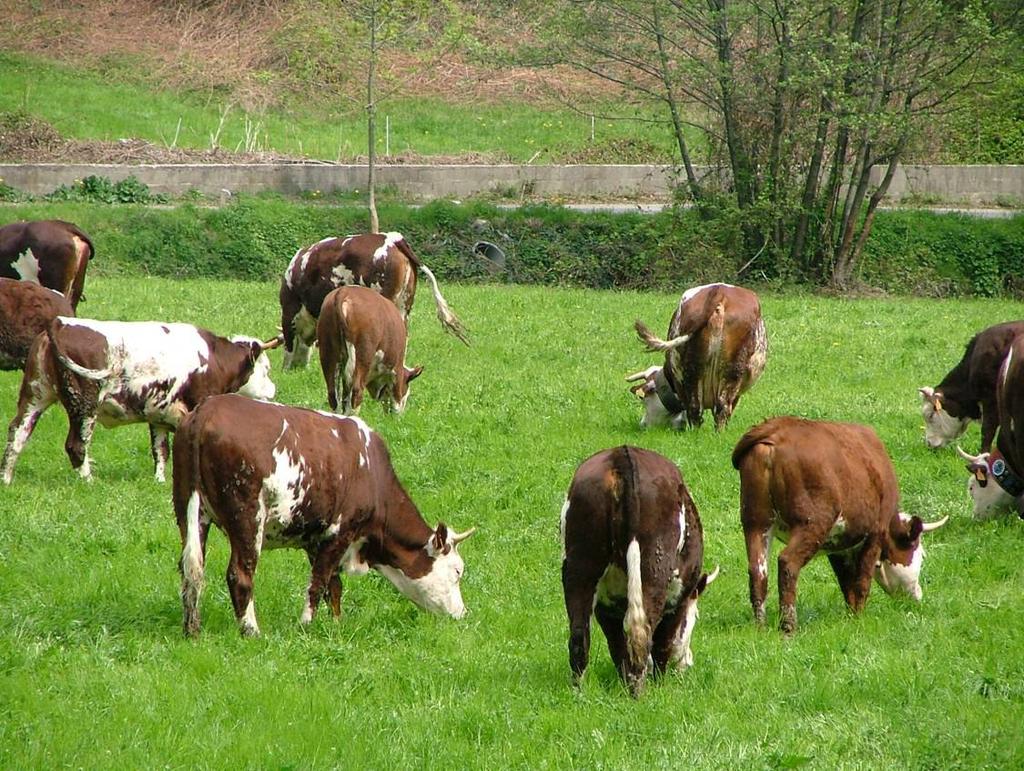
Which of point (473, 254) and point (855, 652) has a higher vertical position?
point (855, 652)

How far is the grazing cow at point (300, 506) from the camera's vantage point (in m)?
8.81

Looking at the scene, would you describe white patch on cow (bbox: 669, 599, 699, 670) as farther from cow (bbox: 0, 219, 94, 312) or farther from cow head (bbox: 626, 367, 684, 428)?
cow (bbox: 0, 219, 94, 312)

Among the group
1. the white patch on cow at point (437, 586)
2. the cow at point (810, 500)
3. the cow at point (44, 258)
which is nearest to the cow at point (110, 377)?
the white patch on cow at point (437, 586)

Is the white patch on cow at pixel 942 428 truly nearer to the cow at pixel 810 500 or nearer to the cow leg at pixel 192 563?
the cow at pixel 810 500

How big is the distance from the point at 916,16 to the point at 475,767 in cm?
2631

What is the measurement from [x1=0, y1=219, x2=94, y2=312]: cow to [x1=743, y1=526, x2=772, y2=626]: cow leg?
13.2m

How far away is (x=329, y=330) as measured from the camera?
15.7 metres

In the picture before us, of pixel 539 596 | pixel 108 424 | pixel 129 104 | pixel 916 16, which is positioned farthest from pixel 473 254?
pixel 539 596

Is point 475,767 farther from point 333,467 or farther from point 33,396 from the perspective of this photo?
point 33,396

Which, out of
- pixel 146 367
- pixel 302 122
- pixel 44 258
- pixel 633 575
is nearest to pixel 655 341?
pixel 146 367

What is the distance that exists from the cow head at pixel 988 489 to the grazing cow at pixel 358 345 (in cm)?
657

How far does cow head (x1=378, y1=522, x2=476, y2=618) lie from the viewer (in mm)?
9836

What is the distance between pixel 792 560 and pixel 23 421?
7.34m

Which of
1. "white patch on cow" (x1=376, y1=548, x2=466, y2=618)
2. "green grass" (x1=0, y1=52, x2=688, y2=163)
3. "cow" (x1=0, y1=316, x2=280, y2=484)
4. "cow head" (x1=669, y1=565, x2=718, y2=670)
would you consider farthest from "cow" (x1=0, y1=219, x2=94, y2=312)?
"green grass" (x1=0, y1=52, x2=688, y2=163)
